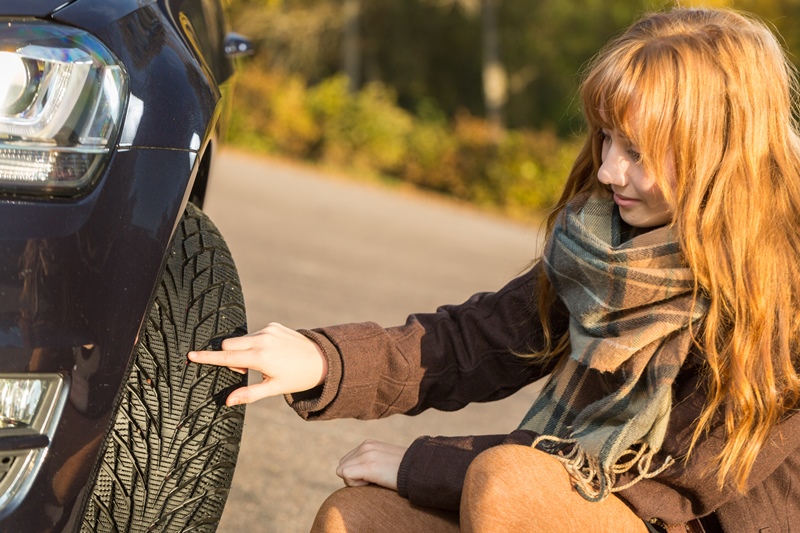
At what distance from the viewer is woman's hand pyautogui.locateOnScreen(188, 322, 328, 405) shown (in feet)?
5.66

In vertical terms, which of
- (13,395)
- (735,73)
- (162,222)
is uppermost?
(735,73)

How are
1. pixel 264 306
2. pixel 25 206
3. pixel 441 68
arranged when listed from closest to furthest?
pixel 25 206 < pixel 264 306 < pixel 441 68

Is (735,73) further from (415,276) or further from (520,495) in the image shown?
(415,276)

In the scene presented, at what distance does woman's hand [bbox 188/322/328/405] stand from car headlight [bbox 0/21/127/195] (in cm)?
37

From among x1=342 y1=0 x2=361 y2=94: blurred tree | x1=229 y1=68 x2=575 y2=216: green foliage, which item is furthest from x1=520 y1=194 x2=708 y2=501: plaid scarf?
x1=342 y1=0 x2=361 y2=94: blurred tree

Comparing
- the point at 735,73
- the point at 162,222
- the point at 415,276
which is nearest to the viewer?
the point at 162,222

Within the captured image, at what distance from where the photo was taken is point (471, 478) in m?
1.73

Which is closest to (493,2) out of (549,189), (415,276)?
(549,189)

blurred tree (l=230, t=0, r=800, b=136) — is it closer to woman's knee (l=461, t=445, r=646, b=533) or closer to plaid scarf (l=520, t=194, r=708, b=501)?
plaid scarf (l=520, t=194, r=708, b=501)

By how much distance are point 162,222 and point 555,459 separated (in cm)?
76

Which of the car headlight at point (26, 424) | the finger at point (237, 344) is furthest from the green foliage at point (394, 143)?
the car headlight at point (26, 424)

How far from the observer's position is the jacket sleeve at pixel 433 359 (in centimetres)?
192

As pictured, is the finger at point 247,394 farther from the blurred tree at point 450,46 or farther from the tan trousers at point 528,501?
the blurred tree at point 450,46

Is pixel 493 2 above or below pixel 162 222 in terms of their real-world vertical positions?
below
